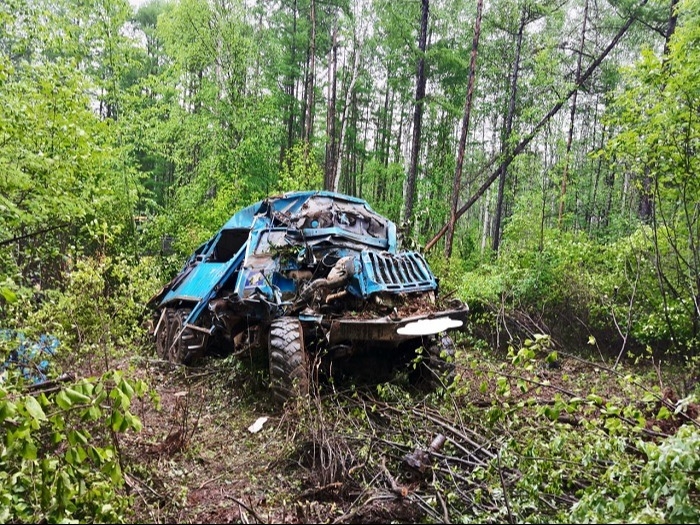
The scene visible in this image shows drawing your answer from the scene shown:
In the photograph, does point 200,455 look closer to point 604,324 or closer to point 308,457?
point 308,457

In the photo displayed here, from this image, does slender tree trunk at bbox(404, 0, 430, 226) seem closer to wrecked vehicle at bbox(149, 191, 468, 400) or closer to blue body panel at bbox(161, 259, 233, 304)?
wrecked vehicle at bbox(149, 191, 468, 400)

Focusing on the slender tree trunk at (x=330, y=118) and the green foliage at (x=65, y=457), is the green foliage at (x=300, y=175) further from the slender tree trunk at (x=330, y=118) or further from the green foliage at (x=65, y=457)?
the green foliage at (x=65, y=457)

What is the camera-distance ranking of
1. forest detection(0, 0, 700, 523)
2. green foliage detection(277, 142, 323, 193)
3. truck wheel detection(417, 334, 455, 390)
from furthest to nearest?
green foliage detection(277, 142, 323, 193) < truck wheel detection(417, 334, 455, 390) < forest detection(0, 0, 700, 523)

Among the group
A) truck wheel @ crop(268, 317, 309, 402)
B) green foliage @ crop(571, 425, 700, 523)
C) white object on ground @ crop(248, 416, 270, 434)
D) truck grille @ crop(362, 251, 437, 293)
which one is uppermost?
truck grille @ crop(362, 251, 437, 293)

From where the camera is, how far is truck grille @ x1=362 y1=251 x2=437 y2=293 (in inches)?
198

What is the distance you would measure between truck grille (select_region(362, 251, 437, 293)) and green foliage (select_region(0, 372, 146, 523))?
296 centimetres

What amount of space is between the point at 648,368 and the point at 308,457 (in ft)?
22.0

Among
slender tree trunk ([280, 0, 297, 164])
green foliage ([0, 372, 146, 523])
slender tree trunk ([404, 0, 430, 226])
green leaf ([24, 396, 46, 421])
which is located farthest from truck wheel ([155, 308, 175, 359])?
slender tree trunk ([280, 0, 297, 164])

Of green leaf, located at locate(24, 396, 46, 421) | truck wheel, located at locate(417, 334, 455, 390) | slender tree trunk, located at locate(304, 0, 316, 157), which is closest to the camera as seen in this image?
green leaf, located at locate(24, 396, 46, 421)

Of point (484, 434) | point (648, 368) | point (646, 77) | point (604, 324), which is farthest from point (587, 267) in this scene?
point (484, 434)

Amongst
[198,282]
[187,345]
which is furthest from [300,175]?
Answer: [187,345]

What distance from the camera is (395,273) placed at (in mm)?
5281

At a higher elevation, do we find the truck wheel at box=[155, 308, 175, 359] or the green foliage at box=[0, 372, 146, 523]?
the green foliage at box=[0, 372, 146, 523]

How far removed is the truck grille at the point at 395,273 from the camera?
5.03m
